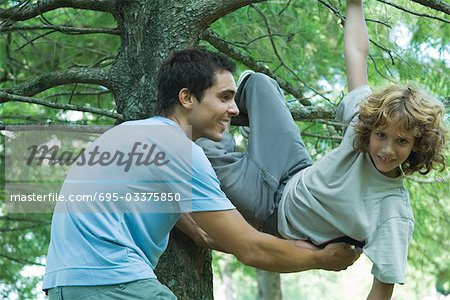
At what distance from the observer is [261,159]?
3.13 metres

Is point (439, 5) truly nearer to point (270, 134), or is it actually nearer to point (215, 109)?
point (270, 134)

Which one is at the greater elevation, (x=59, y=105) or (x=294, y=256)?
(x=59, y=105)

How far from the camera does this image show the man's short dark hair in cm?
277

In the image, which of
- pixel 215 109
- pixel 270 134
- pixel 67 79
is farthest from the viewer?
pixel 67 79

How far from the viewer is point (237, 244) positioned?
103 inches

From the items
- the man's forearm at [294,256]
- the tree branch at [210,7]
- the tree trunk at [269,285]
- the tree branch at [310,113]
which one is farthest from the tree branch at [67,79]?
the tree trunk at [269,285]

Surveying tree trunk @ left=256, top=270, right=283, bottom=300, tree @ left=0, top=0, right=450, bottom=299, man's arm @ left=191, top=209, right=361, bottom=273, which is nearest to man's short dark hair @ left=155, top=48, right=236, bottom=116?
tree @ left=0, top=0, right=450, bottom=299

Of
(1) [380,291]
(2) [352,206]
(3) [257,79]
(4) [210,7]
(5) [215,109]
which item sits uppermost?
(4) [210,7]

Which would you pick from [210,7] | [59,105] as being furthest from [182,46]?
[59,105]

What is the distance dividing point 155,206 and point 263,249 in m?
0.39

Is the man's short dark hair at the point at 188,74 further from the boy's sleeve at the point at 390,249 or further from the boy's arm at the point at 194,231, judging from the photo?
the boy's sleeve at the point at 390,249

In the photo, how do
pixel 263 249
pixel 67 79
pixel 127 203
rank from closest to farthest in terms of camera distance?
1. pixel 127 203
2. pixel 263 249
3. pixel 67 79

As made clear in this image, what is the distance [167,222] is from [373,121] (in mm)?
774

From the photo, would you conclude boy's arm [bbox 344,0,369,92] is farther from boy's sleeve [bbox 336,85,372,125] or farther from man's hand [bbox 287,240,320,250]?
man's hand [bbox 287,240,320,250]
